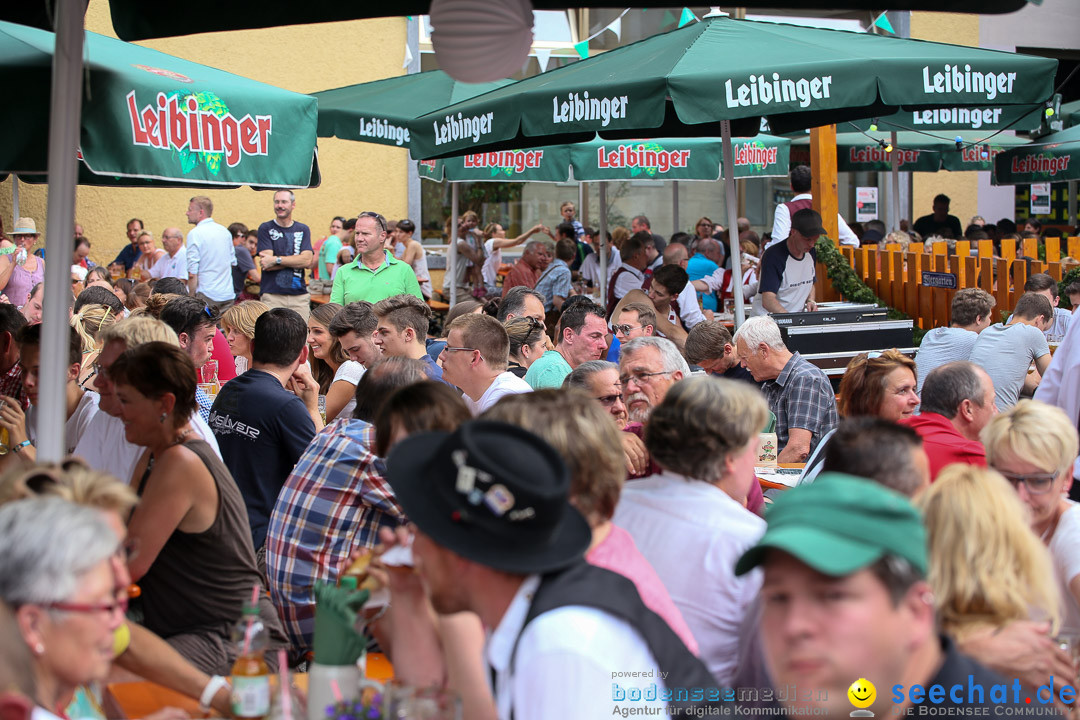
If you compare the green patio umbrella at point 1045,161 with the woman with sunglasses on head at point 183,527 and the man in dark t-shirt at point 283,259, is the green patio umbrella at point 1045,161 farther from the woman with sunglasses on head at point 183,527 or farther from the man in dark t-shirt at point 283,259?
the woman with sunglasses on head at point 183,527

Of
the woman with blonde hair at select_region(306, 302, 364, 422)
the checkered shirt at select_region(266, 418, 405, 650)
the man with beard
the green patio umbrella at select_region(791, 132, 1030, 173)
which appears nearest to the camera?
the checkered shirt at select_region(266, 418, 405, 650)

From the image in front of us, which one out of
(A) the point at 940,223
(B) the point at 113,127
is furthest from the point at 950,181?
(B) the point at 113,127

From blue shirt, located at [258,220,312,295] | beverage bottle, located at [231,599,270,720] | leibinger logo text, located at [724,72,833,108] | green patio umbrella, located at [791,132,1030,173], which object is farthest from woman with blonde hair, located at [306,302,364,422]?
green patio umbrella, located at [791,132,1030,173]

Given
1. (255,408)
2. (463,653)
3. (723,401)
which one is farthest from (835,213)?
(463,653)

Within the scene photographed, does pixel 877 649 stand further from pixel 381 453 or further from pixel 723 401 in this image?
pixel 381 453

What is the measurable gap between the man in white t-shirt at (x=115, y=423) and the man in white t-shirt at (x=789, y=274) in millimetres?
5256

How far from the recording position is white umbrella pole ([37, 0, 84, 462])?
303cm

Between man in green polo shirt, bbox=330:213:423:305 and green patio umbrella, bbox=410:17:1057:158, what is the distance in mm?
2614

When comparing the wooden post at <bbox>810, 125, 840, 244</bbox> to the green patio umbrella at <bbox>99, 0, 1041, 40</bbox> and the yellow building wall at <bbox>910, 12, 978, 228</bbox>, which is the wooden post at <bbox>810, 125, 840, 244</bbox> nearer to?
the green patio umbrella at <bbox>99, 0, 1041, 40</bbox>

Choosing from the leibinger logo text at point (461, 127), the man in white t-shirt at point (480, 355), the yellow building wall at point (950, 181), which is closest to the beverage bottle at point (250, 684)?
the man in white t-shirt at point (480, 355)

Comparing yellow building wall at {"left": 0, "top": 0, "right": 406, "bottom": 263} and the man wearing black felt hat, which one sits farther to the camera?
yellow building wall at {"left": 0, "top": 0, "right": 406, "bottom": 263}

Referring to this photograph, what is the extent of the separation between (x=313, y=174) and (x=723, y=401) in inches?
96.1

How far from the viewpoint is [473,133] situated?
6699 millimetres

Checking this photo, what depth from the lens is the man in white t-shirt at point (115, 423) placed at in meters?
4.08
